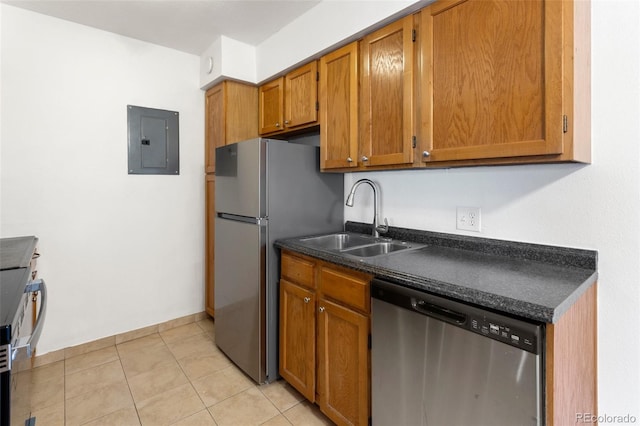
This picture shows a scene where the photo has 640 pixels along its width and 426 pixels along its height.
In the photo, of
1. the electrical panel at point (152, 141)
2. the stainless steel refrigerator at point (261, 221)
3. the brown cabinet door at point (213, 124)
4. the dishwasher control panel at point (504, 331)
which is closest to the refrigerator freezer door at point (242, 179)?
the stainless steel refrigerator at point (261, 221)

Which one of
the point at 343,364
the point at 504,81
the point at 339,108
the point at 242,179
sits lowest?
the point at 343,364

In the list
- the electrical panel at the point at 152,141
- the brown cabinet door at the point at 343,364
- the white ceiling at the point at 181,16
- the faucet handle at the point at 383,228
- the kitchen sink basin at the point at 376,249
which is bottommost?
the brown cabinet door at the point at 343,364

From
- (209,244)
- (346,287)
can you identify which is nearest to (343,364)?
(346,287)

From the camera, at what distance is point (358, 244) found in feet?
6.83

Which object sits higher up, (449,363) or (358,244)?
(358,244)

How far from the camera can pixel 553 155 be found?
44.8 inches

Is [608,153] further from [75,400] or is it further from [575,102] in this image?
[75,400]

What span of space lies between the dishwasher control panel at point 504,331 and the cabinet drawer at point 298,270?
880mm

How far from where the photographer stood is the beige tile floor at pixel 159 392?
1.75 m

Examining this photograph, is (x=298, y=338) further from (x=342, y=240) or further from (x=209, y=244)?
(x=209, y=244)

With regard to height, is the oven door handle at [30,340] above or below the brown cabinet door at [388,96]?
below

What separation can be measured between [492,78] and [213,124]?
227 centimetres

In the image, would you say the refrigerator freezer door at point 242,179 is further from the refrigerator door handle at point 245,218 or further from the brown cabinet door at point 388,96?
the brown cabinet door at point 388,96

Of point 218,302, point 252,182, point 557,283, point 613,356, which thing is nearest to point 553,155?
point 557,283
